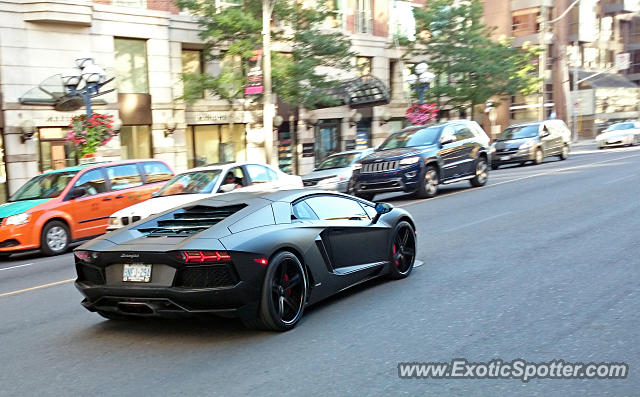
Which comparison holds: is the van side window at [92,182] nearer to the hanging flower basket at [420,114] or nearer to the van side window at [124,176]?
the van side window at [124,176]

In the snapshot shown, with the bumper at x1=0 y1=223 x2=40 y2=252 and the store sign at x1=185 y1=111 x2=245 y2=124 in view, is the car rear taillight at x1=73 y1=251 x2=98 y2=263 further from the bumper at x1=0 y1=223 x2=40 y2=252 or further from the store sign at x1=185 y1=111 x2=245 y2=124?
the store sign at x1=185 y1=111 x2=245 y2=124

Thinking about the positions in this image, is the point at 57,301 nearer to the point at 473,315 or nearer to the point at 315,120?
the point at 473,315

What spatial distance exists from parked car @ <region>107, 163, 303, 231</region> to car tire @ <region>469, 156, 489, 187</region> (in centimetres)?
773

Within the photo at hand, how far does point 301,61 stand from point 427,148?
9.51m

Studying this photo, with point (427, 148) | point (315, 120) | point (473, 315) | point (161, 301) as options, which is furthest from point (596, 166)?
point (161, 301)

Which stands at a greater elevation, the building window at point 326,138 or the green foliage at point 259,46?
the green foliage at point 259,46

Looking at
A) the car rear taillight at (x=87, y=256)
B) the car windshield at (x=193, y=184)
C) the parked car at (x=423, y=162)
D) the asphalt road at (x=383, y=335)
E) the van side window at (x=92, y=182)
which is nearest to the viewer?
the asphalt road at (x=383, y=335)

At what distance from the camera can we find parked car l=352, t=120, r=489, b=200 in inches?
685

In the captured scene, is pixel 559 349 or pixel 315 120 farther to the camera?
pixel 315 120

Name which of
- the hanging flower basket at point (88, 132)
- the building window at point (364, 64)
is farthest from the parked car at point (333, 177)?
the building window at point (364, 64)

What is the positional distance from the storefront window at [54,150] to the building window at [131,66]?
298cm

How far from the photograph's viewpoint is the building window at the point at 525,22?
62.1 meters

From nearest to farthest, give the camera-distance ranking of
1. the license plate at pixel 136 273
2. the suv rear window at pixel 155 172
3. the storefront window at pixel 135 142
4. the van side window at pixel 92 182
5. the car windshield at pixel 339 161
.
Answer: the license plate at pixel 136 273 < the van side window at pixel 92 182 < the suv rear window at pixel 155 172 < the car windshield at pixel 339 161 < the storefront window at pixel 135 142

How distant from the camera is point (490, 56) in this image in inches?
1433
